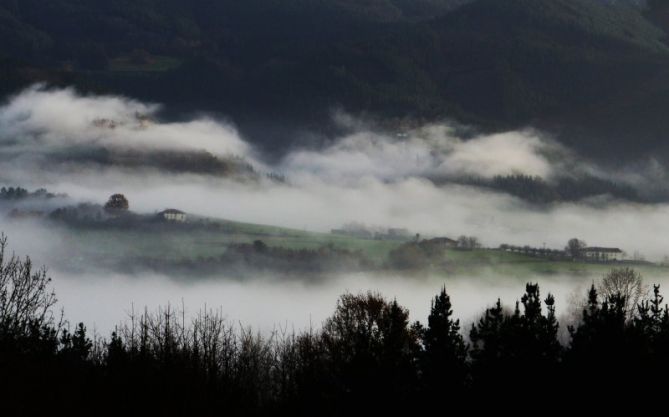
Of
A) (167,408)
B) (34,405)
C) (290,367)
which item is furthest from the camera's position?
(290,367)

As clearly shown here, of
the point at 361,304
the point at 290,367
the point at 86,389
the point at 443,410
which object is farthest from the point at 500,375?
the point at 361,304

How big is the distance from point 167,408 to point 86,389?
28.5 ft

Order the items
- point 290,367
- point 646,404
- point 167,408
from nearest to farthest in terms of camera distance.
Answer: point 167,408 < point 646,404 < point 290,367

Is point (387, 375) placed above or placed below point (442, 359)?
below

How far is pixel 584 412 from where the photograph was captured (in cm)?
10019

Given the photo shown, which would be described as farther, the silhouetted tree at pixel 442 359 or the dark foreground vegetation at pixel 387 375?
the silhouetted tree at pixel 442 359

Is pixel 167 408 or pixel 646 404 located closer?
pixel 167 408

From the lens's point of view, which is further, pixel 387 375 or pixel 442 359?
pixel 442 359

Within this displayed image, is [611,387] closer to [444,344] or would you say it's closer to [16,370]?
[444,344]

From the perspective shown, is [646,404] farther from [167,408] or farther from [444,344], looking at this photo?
[167,408]

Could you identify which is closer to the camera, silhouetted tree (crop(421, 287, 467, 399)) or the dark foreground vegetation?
the dark foreground vegetation

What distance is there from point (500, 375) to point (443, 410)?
6.00m

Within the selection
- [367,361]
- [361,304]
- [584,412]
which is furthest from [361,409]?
[361,304]

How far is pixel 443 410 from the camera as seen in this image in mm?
106000
